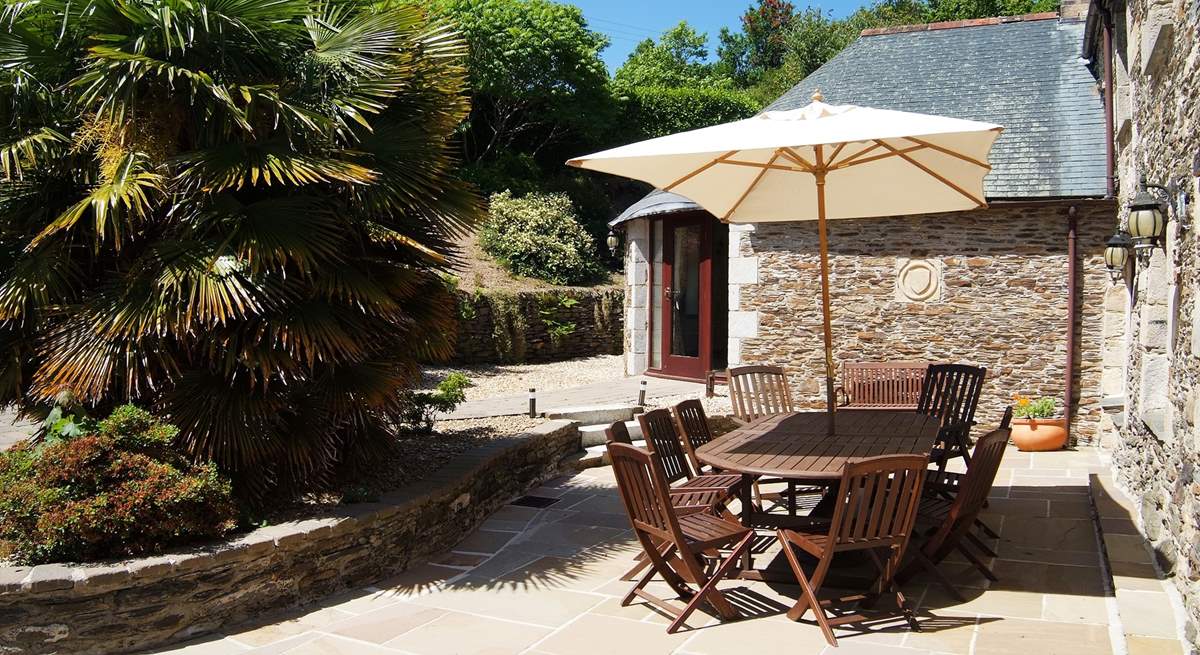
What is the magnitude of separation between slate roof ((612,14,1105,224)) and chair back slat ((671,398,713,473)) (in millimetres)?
4981

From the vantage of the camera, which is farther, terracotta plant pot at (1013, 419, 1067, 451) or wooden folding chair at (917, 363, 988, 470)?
terracotta plant pot at (1013, 419, 1067, 451)

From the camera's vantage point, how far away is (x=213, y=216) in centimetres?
470

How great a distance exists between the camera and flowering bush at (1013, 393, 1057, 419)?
345 inches

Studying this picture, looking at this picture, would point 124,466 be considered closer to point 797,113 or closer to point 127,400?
point 127,400

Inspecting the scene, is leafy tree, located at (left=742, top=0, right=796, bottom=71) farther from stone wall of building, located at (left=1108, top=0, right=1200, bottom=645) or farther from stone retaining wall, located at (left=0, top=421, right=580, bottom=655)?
stone retaining wall, located at (left=0, top=421, right=580, bottom=655)

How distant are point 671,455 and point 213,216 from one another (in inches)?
114

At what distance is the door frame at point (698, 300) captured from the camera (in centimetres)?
1200

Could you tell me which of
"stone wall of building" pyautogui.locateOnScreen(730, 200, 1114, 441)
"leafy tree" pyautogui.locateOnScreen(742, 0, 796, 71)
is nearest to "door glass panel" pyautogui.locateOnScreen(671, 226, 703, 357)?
"stone wall of building" pyautogui.locateOnScreen(730, 200, 1114, 441)

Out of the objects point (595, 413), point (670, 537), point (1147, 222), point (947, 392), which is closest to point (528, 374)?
point (595, 413)

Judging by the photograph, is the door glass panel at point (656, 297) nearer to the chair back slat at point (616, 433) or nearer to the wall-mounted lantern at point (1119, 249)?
the wall-mounted lantern at point (1119, 249)

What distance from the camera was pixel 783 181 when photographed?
20.0ft

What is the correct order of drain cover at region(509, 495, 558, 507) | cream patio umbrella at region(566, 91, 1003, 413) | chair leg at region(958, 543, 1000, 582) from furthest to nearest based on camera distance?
drain cover at region(509, 495, 558, 507) < chair leg at region(958, 543, 1000, 582) < cream patio umbrella at region(566, 91, 1003, 413)

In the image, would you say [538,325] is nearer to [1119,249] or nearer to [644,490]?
[1119,249]

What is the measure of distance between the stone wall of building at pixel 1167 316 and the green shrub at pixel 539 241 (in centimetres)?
1117
